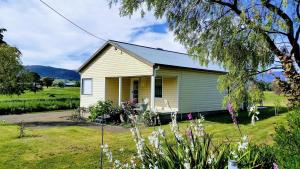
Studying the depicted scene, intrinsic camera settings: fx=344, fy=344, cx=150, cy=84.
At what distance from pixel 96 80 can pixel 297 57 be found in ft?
49.3

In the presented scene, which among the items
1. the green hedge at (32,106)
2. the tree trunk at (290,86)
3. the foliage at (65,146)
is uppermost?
the tree trunk at (290,86)

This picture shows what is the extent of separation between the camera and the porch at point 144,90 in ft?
71.9

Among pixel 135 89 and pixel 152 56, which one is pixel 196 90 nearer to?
pixel 152 56

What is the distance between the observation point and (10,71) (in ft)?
61.6

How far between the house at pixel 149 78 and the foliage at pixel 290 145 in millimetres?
15441

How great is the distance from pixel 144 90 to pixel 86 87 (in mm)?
4546

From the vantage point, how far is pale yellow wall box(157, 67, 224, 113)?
69.1 feet

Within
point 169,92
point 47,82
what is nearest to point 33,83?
point 169,92

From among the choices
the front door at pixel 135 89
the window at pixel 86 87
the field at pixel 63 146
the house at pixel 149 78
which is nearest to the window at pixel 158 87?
the house at pixel 149 78

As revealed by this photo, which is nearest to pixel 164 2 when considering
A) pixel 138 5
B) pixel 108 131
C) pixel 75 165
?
pixel 138 5

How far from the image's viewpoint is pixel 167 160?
4766mm

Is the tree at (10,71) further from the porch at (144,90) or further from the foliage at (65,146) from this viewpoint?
the porch at (144,90)

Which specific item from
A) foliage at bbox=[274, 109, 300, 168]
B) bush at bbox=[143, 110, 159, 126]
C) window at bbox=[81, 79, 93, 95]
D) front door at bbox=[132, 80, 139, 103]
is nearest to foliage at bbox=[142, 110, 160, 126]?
bush at bbox=[143, 110, 159, 126]

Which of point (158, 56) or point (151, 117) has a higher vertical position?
point (158, 56)
